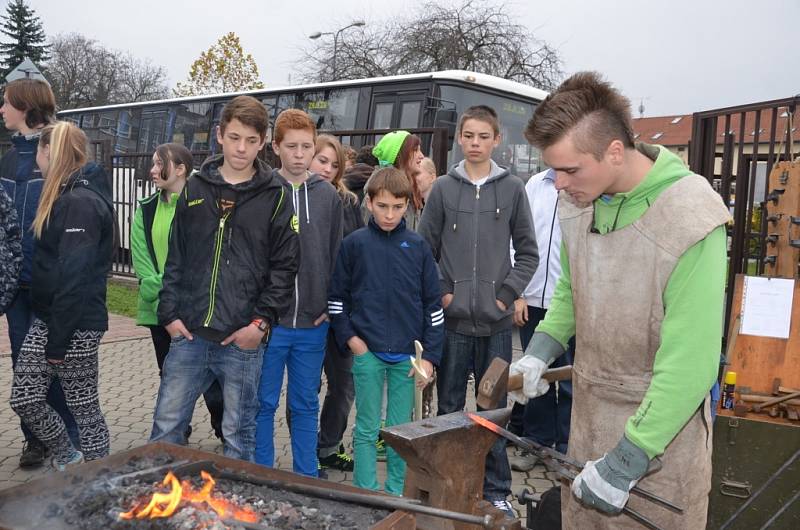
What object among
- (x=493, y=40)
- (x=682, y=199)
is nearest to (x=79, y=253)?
(x=682, y=199)

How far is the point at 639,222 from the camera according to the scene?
2.16 meters

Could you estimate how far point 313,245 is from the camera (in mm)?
3979

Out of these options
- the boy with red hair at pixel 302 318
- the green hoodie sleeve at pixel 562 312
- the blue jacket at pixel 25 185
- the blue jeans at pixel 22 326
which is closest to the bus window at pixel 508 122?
the boy with red hair at pixel 302 318

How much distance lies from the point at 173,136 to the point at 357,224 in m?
9.68

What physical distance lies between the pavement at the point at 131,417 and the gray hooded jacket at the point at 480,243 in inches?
48.9

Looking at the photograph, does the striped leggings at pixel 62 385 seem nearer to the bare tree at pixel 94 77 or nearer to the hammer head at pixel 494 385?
the hammer head at pixel 494 385

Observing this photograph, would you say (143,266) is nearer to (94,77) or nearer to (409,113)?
(409,113)

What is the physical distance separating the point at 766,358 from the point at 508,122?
6413 millimetres

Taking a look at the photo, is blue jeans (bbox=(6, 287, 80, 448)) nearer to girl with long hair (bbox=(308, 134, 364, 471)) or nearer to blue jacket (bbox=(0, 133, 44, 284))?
blue jacket (bbox=(0, 133, 44, 284))

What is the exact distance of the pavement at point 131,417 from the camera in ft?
15.1

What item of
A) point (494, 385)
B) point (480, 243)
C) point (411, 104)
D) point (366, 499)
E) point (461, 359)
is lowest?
point (366, 499)

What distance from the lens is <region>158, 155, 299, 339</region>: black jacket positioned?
11.1 feet

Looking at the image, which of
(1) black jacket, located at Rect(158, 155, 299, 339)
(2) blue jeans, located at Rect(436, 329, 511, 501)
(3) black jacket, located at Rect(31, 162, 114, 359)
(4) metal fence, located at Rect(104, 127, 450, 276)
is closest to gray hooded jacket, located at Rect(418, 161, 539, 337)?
(2) blue jeans, located at Rect(436, 329, 511, 501)

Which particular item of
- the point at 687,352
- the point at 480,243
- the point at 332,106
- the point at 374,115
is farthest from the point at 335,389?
the point at 332,106
